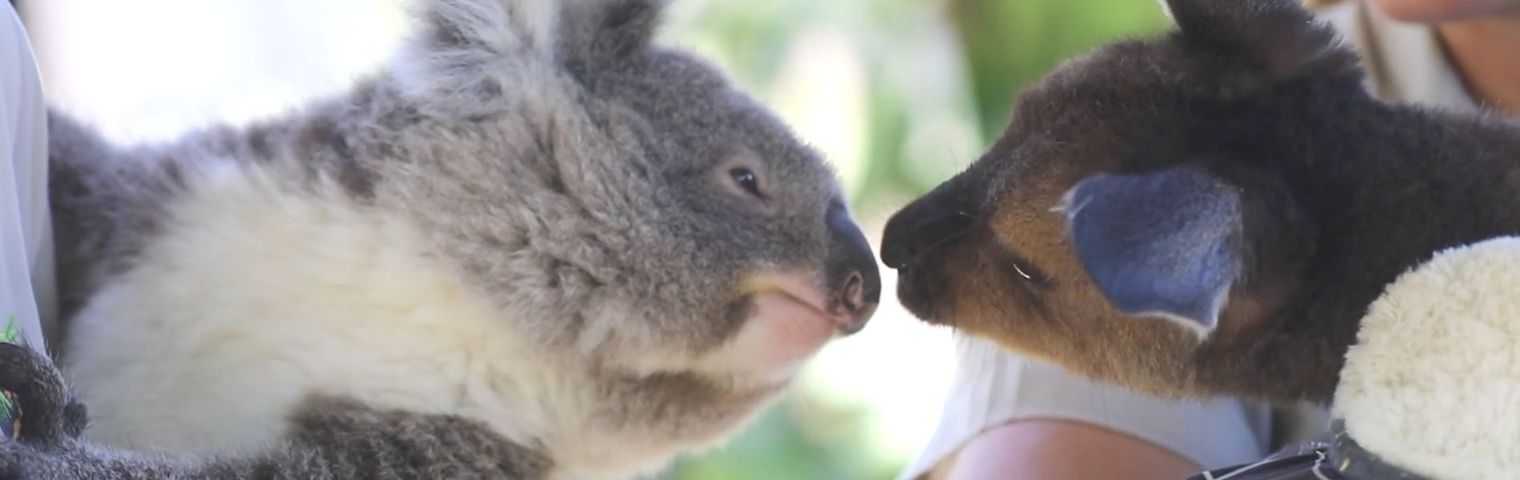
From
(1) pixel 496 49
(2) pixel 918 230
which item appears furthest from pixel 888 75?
(1) pixel 496 49

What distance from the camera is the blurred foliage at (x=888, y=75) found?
2.77 meters

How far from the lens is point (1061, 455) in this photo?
1.50 m

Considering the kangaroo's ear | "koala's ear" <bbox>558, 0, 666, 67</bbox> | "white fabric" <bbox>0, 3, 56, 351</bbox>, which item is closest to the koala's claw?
"white fabric" <bbox>0, 3, 56, 351</bbox>

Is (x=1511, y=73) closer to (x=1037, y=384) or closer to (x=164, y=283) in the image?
(x=1037, y=384)

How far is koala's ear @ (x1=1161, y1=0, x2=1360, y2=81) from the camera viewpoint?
3.64ft

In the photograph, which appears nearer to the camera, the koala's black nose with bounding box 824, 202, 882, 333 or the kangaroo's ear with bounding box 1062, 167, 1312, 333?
the kangaroo's ear with bounding box 1062, 167, 1312, 333

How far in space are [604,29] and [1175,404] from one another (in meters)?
0.76

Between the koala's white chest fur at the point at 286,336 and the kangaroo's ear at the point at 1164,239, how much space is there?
455 millimetres

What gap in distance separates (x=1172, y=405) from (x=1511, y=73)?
0.60 metres

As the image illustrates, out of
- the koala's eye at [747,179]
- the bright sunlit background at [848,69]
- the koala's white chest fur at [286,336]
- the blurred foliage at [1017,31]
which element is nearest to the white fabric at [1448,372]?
the koala's eye at [747,179]

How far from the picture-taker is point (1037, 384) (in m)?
1.58

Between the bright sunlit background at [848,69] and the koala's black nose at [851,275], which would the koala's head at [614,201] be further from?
the bright sunlit background at [848,69]

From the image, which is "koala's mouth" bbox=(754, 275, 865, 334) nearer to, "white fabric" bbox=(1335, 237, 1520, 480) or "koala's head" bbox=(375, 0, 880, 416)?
"koala's head" bbox=(375, 0, 880, 416)

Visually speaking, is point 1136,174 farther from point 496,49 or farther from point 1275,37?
point 496,49
